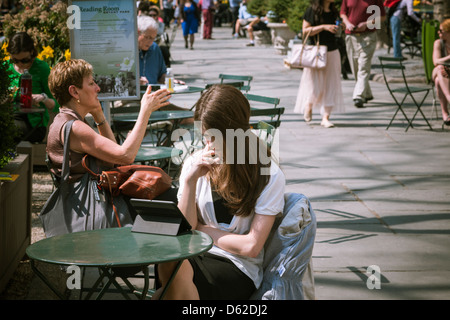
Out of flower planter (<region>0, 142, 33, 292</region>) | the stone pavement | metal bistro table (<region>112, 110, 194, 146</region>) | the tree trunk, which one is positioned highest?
the tree trunk

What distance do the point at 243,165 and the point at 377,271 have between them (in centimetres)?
204

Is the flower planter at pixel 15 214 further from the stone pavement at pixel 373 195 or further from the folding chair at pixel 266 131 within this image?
the stone pavement at pixel 373 195

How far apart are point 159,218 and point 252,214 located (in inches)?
18.9

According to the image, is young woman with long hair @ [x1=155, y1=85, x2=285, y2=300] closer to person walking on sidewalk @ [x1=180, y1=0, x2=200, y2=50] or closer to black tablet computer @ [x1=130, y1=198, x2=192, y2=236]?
black tablet computer @ [x1=130, y1=198, x2=192, y2=236]

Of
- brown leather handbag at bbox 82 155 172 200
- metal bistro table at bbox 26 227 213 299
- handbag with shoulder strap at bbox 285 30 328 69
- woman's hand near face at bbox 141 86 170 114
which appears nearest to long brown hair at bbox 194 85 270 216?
metal bistro table at bbox 26 227 213 299

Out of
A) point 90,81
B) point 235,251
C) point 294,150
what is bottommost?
point 294,150

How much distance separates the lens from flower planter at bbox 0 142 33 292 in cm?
459

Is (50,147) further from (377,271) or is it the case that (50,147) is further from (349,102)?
(349,102)

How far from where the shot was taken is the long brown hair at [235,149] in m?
3.41

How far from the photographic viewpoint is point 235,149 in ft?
11.3

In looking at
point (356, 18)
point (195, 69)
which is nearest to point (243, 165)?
point (356, 18)

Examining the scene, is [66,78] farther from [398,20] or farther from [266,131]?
[398,20]

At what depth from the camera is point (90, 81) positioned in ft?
15.0

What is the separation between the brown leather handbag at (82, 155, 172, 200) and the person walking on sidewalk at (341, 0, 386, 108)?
823 cm
